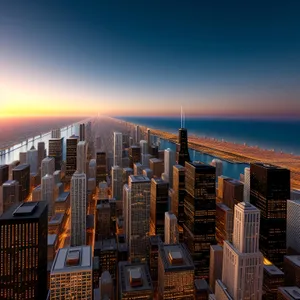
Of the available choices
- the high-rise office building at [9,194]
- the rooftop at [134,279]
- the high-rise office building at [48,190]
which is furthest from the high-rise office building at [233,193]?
the high-rise office building at [9,194]

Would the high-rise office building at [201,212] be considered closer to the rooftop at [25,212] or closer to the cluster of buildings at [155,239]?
the cluster of buildings at [155,239]

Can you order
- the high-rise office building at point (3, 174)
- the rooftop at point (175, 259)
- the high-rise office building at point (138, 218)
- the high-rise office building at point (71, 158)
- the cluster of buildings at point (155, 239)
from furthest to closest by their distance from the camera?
1. the high-rise office building at point (71, 158)
2. the high-rise office building at point (3, 174)
3. the high-rise office building at point (138, 218)
4. the rooftop at point (175, 259)
5. the cluster of buildings at point (155, 239)

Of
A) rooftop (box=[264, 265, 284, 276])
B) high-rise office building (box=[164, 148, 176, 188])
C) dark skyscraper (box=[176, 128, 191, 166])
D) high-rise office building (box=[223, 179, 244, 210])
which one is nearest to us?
rooftop (box=[264, 265, 284, 276])

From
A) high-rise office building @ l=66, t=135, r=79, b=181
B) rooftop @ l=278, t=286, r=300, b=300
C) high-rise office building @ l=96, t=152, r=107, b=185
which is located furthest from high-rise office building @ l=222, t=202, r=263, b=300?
high-rise office building @ l=66, t=135, r=79, b=181

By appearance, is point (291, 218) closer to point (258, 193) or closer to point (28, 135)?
point (258, 193)

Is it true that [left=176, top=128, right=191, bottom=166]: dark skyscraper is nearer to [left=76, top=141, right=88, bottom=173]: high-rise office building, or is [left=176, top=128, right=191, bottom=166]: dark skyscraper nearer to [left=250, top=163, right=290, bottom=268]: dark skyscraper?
[left=76, top=141, right=88, bottom=173]: high-rise office building

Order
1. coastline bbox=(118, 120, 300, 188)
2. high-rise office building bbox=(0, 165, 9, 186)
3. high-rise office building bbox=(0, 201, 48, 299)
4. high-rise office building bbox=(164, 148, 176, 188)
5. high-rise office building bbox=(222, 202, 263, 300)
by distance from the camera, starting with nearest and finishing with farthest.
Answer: high-rise office building bbox=(0, 201, 48, 299) < high-rise office building bbox=(222, 202, 263, 300) < coastline bbox=(118, 120, 300, 188) < high-rise office building bbox=(0, 165, 9, 186) < high-rise office building bbox=(164, 148, 176, 188)

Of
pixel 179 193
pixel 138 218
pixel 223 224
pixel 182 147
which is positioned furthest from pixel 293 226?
pixel 182 147
